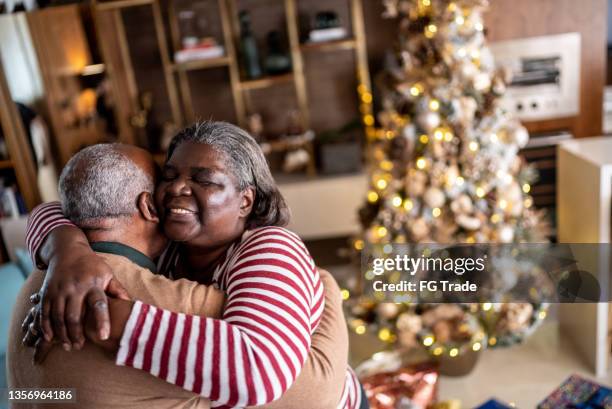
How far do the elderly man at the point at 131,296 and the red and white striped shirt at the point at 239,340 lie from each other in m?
0.07

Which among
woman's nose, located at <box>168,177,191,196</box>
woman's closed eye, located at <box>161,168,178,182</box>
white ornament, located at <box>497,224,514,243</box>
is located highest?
woman's closed eye, located at <box>161,168,178,182</box>

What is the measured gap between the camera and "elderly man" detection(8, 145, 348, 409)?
833 millimetres

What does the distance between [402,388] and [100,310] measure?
1522 mm

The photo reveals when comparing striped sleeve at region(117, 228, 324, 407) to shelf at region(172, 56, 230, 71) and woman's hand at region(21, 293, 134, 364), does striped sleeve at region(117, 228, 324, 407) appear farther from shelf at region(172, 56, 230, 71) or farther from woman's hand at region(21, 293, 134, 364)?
shelf at region(172, 56, 230, 71)

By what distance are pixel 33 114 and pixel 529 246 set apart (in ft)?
8.99

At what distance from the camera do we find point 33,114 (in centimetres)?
304

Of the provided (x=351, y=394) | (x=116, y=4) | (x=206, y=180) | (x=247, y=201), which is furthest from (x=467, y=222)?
(x=116, y=4)

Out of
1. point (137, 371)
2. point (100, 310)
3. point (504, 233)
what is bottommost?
point (504, 233)

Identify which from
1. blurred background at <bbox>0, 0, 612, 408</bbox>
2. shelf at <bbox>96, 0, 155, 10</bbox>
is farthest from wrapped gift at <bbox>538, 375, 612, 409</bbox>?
shelf at <bbox>96, 0, 155, 10</bbox>

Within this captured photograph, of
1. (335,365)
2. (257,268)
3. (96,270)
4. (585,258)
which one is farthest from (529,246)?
(96,270)

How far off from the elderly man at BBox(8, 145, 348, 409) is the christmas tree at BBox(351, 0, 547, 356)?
1.47 metres

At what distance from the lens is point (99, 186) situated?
3.25ft

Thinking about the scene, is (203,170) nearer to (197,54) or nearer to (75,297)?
(75,297)

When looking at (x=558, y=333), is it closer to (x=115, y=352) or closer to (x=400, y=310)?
(x=400, y=310)
